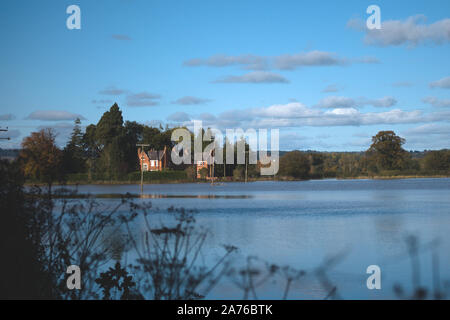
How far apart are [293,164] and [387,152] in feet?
71.2

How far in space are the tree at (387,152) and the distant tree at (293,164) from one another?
49.8ft

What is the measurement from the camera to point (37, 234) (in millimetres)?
6059

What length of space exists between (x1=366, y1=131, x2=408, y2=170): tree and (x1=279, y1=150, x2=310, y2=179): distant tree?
1518 centimetres

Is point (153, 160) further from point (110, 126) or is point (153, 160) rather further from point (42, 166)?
point (42, 166)

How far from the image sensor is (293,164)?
401 ft

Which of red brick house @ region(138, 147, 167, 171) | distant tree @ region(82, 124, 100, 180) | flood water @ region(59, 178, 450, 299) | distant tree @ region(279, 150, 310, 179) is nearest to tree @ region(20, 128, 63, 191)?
flood water @ region(59, 178, 450, 299)

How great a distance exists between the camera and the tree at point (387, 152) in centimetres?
12169

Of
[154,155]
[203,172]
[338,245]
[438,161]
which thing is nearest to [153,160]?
[154,155]

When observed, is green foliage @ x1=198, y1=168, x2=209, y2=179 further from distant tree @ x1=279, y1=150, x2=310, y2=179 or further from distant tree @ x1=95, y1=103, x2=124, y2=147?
distant tree @ x1=279, y1=150, x2=310, y2=179

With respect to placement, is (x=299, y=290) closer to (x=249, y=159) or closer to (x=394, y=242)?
(x=394, y=242)

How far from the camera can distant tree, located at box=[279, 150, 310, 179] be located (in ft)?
401

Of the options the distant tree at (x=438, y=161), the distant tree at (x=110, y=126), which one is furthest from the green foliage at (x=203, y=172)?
the distant tree at (x=438, y=161)

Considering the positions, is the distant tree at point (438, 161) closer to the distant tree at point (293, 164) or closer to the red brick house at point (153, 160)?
the distant tree at point (293, 164)
